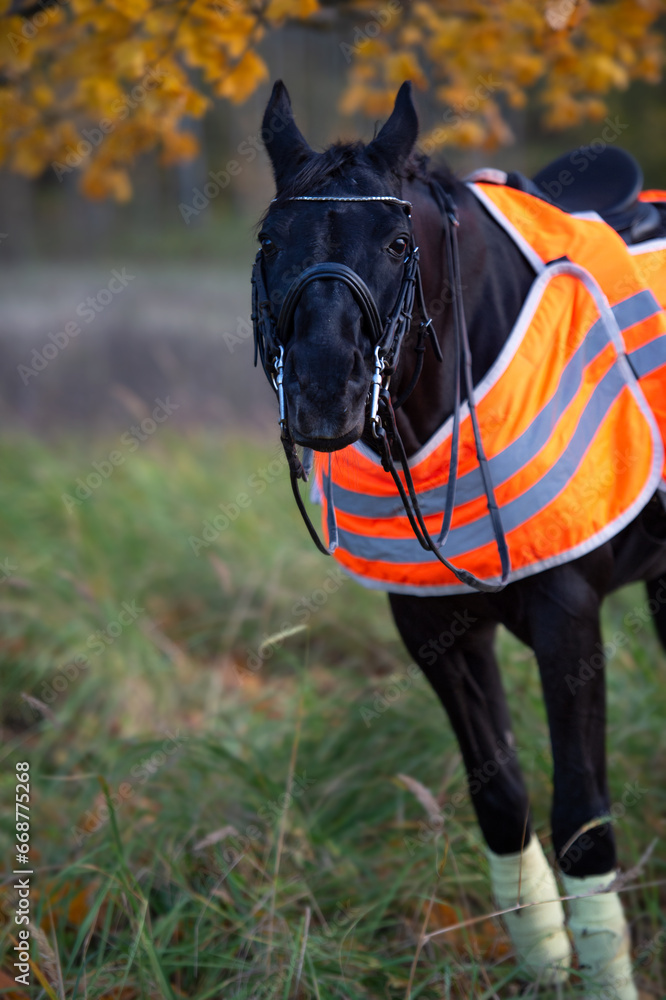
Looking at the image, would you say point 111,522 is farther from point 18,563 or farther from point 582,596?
point 582,596

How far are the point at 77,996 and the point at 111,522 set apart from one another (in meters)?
3.18

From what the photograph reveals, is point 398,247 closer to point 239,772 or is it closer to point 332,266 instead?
point 332,266

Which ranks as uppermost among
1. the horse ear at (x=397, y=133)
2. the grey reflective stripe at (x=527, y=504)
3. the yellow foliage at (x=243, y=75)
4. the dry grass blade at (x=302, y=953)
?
the yellow foliage at (x=243, y=75)

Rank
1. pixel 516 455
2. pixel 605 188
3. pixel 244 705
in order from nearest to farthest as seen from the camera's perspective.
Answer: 1. pixel 516 455
2. pixel 605 188
3. pixel 244 705

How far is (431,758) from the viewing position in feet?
10.0

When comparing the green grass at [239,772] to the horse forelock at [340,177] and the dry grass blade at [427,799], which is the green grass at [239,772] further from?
the horse forelock at [340,177]

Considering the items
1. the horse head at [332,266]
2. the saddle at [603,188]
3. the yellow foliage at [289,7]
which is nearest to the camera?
the horse head at [332,266]

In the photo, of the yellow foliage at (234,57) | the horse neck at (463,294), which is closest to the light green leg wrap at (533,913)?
the horse neck at (463,294)

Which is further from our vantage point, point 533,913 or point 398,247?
point 533,913

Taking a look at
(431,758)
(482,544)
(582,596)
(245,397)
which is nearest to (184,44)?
(482,544)

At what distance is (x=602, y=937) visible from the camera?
219 cm

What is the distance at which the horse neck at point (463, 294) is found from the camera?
192 centimetres

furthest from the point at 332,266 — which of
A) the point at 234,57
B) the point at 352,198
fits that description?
the point at 234,57

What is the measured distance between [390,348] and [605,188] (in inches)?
47.9
